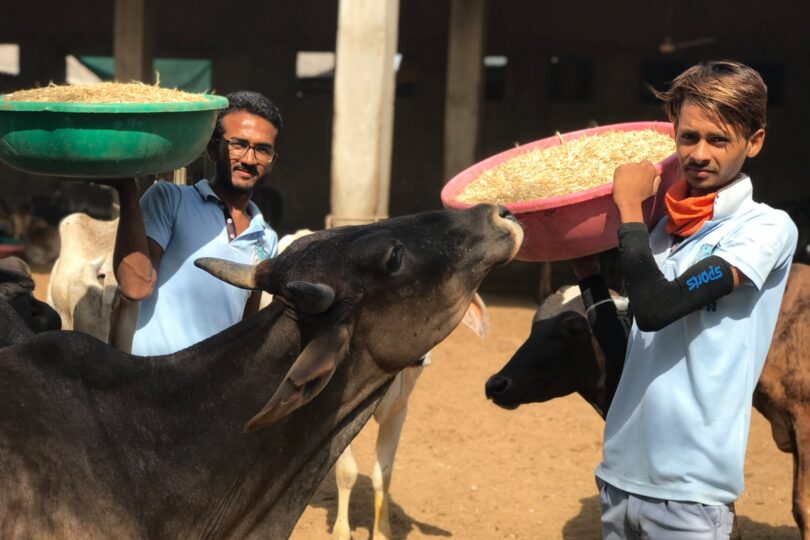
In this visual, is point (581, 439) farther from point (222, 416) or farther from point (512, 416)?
point (222, 416)

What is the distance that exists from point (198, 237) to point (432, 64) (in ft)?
50.8

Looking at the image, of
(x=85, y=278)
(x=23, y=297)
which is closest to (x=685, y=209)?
(x=23, y=297)

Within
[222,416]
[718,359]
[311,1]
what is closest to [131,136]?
[222,416]

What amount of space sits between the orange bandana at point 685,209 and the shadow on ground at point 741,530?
3762 mm

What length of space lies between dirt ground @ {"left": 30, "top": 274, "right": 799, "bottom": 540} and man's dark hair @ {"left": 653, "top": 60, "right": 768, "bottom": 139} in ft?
13.1

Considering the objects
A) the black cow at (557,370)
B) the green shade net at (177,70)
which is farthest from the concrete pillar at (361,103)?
the green shade net at (177,70)

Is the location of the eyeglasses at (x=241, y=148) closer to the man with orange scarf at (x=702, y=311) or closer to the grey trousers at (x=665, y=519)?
the man with orange scarf at (x=702, y=311)

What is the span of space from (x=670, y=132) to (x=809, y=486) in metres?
2.60

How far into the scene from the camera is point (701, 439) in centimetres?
284

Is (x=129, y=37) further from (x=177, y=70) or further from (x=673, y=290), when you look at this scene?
(x=673, y=290)

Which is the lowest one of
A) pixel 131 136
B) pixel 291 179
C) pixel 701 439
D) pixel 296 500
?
pixel 291 179

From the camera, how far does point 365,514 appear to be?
22.2 feet

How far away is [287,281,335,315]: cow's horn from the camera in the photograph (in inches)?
104

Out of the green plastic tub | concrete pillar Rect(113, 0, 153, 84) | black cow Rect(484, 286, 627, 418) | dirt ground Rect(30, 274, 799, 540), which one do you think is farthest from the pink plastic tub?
concrete pillar Rect(113, 0, 153, 84)
